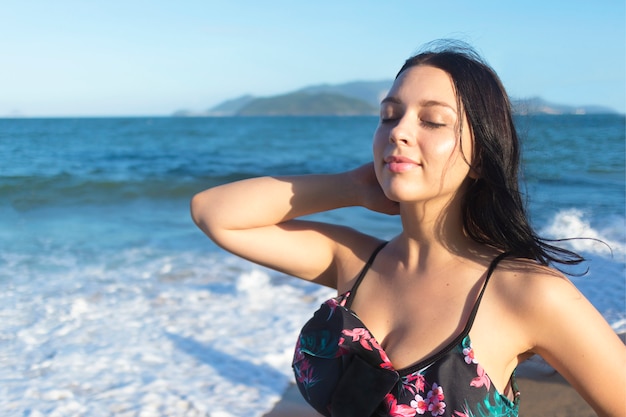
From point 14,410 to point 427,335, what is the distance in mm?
3074

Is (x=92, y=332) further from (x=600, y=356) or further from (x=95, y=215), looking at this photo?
(x=95, y=215)

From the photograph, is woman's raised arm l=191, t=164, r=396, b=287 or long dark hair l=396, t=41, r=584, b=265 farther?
woman's raised arm l=191, t=164, r=396, b=287

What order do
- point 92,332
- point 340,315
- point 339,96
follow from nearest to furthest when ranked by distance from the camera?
1. point 340,315
2. point 92,332
3. point 339,96

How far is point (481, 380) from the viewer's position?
176 cm

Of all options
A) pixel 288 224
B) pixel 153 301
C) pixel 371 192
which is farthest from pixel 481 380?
pixel 153 301

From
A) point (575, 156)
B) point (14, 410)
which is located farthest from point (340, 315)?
point (575, 156)

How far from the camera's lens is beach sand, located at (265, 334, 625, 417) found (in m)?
3.53

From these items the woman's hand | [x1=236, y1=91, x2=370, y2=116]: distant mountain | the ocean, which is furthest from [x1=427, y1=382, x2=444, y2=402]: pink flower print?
[x1=236, y1=91, x2=370, y2=116]: distant mountain

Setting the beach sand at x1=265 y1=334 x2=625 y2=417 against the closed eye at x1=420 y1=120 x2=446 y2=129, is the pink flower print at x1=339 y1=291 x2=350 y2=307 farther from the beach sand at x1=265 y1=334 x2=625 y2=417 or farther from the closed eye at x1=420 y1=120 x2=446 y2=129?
the beach sand at x1=265 y1=334 x2=625 y2=417

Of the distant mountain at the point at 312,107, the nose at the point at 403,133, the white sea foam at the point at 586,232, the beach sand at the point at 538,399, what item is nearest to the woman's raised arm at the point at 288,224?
the nose at the point at 403,133

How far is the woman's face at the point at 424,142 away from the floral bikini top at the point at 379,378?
311mm

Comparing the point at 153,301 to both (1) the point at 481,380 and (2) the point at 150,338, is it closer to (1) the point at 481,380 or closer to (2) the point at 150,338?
(2) the point at 150,338

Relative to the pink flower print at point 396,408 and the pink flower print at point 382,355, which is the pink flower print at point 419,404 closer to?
the pink flower print at point 396,408

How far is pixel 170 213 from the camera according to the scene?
11.6 meters
